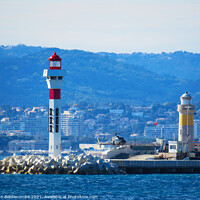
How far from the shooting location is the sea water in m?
63.1

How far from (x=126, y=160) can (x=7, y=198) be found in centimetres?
1857

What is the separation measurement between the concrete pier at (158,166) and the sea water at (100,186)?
1.03m

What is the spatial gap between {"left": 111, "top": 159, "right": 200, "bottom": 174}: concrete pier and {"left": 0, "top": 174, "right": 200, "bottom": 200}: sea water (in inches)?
40.7

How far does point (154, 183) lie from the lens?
70375 mm

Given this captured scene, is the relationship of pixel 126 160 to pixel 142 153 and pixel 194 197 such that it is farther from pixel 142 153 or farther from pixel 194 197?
pixel 194 197

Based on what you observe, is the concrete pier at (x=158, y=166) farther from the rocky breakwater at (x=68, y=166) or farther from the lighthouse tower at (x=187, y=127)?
the lighthouse tower at (x=187, y=127)

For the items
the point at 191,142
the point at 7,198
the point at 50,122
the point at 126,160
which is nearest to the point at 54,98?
the point at 50,122

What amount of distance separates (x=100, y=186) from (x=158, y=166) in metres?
9.74

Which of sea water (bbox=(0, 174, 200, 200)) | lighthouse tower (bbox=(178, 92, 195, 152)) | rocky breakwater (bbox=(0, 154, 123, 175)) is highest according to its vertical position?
lighthouse tower (bbox=(178, 92, 195, 152))

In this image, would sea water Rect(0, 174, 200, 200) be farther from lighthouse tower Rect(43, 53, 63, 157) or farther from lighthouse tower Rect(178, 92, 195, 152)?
lighthouse tower Rect(178, 92, 195, 152)

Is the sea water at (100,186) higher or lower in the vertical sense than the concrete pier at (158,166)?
lower

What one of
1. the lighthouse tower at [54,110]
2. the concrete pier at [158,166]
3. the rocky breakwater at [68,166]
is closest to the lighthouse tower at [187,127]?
the concrete pier at [158,166]

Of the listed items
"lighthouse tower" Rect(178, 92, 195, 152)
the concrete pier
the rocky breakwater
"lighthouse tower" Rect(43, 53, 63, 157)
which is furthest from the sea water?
"lighthouse tower" Rect(178, 92, 195, 152)

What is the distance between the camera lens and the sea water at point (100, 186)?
207 feet
